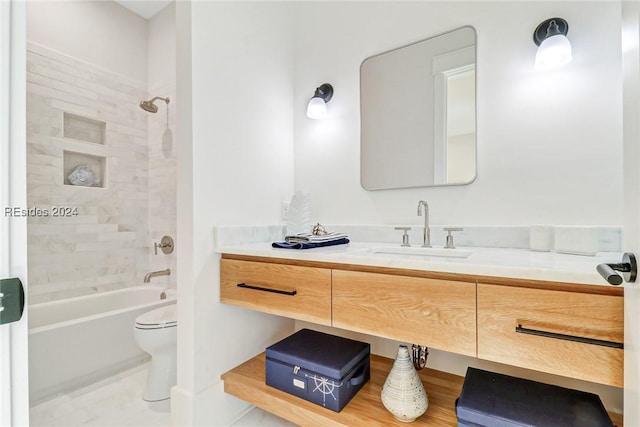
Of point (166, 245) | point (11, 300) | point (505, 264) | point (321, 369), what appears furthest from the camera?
point (166, 245)

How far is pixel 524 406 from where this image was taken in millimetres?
974

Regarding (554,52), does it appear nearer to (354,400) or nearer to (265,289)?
(265,289)

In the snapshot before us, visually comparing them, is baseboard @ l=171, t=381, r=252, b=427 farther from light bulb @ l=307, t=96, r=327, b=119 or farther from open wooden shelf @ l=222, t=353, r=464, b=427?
light bulb @ l=307, t=96, r=327, b=119

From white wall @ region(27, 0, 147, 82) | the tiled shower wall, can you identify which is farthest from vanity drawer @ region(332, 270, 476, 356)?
white wall @ region(27, 0, 147, 82)

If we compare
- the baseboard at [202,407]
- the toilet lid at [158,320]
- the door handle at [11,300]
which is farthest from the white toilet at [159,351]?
the door handle at [11,300]

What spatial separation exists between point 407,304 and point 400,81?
1.19 metres

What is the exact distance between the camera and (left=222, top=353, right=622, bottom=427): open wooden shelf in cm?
114

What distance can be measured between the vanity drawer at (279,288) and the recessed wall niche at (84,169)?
172 cm

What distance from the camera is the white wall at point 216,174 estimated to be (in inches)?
53.1

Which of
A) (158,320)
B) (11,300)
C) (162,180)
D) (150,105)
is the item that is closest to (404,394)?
(11,300)

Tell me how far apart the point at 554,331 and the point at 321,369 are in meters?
0.82

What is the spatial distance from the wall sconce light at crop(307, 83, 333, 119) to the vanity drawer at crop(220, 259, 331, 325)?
3.17ft

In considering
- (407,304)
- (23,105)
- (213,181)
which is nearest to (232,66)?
(213,181)

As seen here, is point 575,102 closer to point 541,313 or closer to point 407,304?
point 541,313
